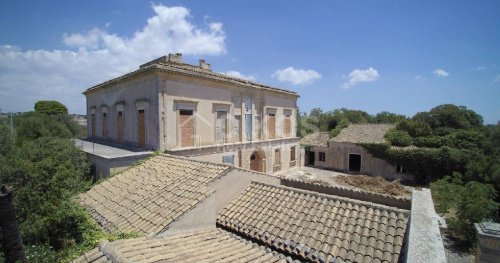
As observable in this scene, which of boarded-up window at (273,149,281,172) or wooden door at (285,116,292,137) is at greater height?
wooden door at (285,116,292,137)

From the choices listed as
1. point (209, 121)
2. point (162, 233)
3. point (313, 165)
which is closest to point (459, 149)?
point (313, 165)

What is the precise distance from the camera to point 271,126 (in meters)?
18.4

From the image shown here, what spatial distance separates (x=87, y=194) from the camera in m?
8.26

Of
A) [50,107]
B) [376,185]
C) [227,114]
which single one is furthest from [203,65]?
[50,107]

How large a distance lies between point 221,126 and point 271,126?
5.24 meters

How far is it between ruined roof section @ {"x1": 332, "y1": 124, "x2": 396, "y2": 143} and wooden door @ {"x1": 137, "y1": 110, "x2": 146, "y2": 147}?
Answer: 20240 millimetres

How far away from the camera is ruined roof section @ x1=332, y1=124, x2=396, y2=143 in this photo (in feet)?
82.0

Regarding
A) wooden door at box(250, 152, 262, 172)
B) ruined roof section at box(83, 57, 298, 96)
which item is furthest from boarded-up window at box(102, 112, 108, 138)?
wooden door at box(250, 152, 262, 172)

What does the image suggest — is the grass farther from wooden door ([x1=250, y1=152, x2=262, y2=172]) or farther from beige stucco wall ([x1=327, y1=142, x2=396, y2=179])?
wooden door ([x1=250, y1=152, x2=262, y2=172])

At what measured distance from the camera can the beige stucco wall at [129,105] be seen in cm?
1171

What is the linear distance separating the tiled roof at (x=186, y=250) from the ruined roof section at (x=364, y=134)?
22.8 meters

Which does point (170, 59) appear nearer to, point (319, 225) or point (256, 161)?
point (256, 161)

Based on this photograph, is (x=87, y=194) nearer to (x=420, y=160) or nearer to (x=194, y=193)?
(x=194, y=193)

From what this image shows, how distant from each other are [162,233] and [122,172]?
18.2 feet
